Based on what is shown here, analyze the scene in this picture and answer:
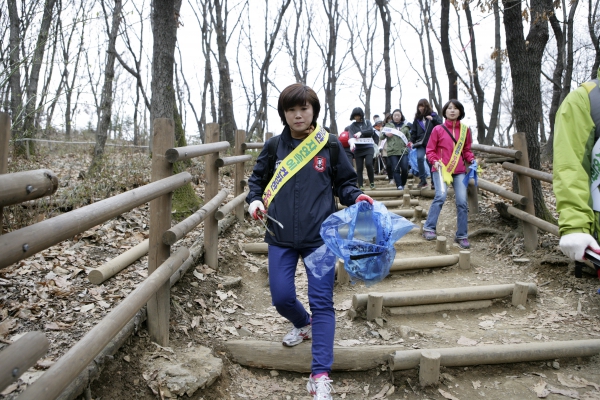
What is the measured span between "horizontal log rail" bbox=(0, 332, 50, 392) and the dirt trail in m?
1.04

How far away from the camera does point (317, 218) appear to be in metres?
3.07

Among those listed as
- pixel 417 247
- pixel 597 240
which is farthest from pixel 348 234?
pixel 417 247

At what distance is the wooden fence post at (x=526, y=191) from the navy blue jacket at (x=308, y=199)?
11.7ft

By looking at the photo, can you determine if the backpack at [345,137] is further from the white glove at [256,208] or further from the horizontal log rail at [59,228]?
the horizontal log rail at [59,228]

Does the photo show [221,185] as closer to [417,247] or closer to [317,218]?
[417,247]

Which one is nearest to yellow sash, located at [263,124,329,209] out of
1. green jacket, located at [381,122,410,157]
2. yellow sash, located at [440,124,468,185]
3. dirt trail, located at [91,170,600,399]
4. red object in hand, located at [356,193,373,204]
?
red object in hand, located at [356,193,373,204]

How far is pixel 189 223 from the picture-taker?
153 inches

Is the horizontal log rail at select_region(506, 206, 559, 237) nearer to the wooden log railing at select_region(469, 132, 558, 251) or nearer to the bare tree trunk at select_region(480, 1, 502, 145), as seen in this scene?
the wooden log railing at select_region(469, 132, 558, 251)

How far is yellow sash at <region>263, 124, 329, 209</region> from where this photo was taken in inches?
123

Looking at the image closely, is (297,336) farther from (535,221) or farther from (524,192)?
(524,192)

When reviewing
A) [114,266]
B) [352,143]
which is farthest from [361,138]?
[114,266]

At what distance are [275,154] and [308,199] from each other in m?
0.45

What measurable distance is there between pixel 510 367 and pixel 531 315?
1.05 m

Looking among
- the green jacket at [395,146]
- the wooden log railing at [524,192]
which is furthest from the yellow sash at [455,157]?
the green jacket at [395,146]
